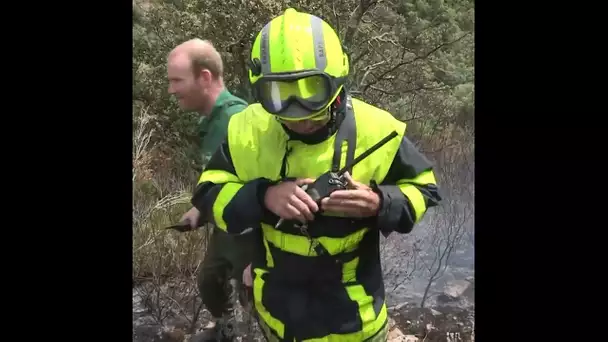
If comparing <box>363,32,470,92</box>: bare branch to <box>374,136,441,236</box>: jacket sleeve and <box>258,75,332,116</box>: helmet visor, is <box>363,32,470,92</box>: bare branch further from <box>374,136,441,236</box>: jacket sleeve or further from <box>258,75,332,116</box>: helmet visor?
<box>258,75,332,116</box>: helmet visor

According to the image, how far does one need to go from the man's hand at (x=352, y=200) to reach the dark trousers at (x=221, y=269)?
390mm

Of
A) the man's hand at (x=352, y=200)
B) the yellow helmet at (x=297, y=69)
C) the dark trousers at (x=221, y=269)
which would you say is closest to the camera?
the yellow helmet at (x=297, y=69)

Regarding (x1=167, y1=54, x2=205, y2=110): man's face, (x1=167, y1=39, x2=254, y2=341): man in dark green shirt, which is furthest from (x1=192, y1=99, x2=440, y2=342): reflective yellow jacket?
(x1=167, y1=54, x2=205, y2=110): man's face

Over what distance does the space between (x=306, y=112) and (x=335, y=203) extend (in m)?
0.32

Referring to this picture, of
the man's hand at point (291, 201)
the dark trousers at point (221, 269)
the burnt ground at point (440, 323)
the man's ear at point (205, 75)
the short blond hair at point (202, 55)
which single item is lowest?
the burnt ground at point (440, 323)

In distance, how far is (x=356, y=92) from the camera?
8.36ft

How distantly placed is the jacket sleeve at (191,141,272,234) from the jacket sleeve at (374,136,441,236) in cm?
39

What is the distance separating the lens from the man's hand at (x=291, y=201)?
2283 mm

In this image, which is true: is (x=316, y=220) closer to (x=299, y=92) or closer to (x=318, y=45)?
(x=299, y=92)

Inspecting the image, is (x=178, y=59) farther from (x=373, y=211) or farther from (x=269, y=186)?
(x=373, y=211)

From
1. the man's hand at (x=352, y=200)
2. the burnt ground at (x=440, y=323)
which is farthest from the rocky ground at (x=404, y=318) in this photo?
the man's hand at (x=352, y=200)

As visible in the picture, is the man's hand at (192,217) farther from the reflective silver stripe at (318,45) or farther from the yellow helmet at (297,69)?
the reflective silver stripe at (318,45)

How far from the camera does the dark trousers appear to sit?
8.32 ft

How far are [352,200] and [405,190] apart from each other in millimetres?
188
